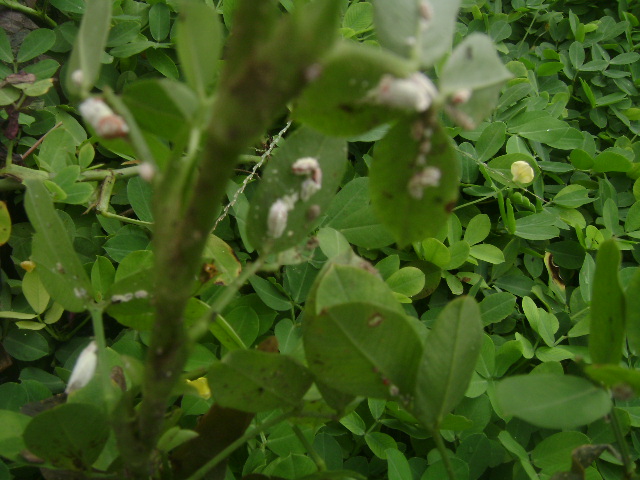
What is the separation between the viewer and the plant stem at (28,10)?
2.59 ft

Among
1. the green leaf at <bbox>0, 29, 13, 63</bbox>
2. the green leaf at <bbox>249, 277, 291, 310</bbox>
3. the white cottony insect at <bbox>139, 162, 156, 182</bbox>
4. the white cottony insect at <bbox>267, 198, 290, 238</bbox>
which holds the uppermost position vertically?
the white cottony insect at <bbox>139, 162, 156, 182</bbox>

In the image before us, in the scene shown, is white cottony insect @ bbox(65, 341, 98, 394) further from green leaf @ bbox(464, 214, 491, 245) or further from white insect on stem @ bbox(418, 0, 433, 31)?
green leaf @ bbox(464, 214, 491, 245)

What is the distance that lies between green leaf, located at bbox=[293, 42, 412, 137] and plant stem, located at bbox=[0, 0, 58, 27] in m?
0.71

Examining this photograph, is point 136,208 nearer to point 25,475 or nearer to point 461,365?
point 25,475

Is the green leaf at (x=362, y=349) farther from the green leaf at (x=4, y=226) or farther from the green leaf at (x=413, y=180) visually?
the green leaf at (x=4, y=226)

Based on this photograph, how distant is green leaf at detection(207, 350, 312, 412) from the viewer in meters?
0.36

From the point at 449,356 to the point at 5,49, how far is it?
76cm

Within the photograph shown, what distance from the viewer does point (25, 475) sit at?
50 cm

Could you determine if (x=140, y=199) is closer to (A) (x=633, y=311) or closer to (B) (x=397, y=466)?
(B) (x=397, y=466)

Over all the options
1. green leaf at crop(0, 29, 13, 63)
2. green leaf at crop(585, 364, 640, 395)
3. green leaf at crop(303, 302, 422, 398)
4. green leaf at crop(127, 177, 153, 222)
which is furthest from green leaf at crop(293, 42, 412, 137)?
green leaf at crop(0, 29, 13, 63)

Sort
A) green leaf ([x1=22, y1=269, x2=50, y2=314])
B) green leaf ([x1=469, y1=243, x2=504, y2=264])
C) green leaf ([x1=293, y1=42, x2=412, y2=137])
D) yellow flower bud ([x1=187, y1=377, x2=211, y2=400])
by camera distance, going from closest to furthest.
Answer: green leaf ([x1=293, y1=42, x2=412, y2=137]) → yellow flower bud ([x1=187, y1=377, x2=211, y2=400]) → green leaf ([x1=22, y1=269, x2=50, y2=314]) → green leaf ([x1=469, y1=243, x2=504, y2=264])

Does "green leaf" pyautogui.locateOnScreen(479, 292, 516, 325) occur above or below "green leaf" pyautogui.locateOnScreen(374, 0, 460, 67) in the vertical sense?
below

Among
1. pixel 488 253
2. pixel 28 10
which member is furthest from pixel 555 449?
pixel 28 10

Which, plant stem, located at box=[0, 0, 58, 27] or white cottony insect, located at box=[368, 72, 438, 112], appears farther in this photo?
plant stem, located at box=[0, 0, 58, 27]
